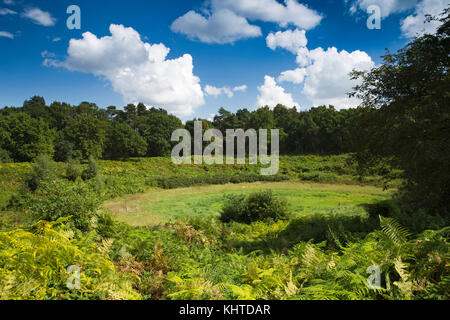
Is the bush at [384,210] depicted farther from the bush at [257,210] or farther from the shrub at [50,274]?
the shrub at [50,274]

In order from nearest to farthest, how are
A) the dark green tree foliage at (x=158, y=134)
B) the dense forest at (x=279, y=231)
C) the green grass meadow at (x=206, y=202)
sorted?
the dense forest at (x=279, y=231) < the green grass meadow at (x=206, y=202) < the dark green tree foliage at (x=158, y=134)

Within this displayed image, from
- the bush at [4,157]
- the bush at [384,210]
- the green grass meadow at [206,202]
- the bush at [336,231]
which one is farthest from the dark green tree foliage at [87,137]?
the bush at [384,210]

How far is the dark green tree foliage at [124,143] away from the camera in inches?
1870

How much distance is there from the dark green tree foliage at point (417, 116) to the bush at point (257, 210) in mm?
5265

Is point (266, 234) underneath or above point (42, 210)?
underneath

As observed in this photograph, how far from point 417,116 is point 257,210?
8.13 m

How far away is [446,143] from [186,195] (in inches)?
954

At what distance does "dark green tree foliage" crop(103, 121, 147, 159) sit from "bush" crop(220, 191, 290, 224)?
3789 cm

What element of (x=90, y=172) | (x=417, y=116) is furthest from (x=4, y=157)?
(x=417, y=116)

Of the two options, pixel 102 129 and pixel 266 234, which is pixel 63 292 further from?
pixel 102 129

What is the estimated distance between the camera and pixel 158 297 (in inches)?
148

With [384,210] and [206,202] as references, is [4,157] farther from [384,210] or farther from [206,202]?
[384,210]
